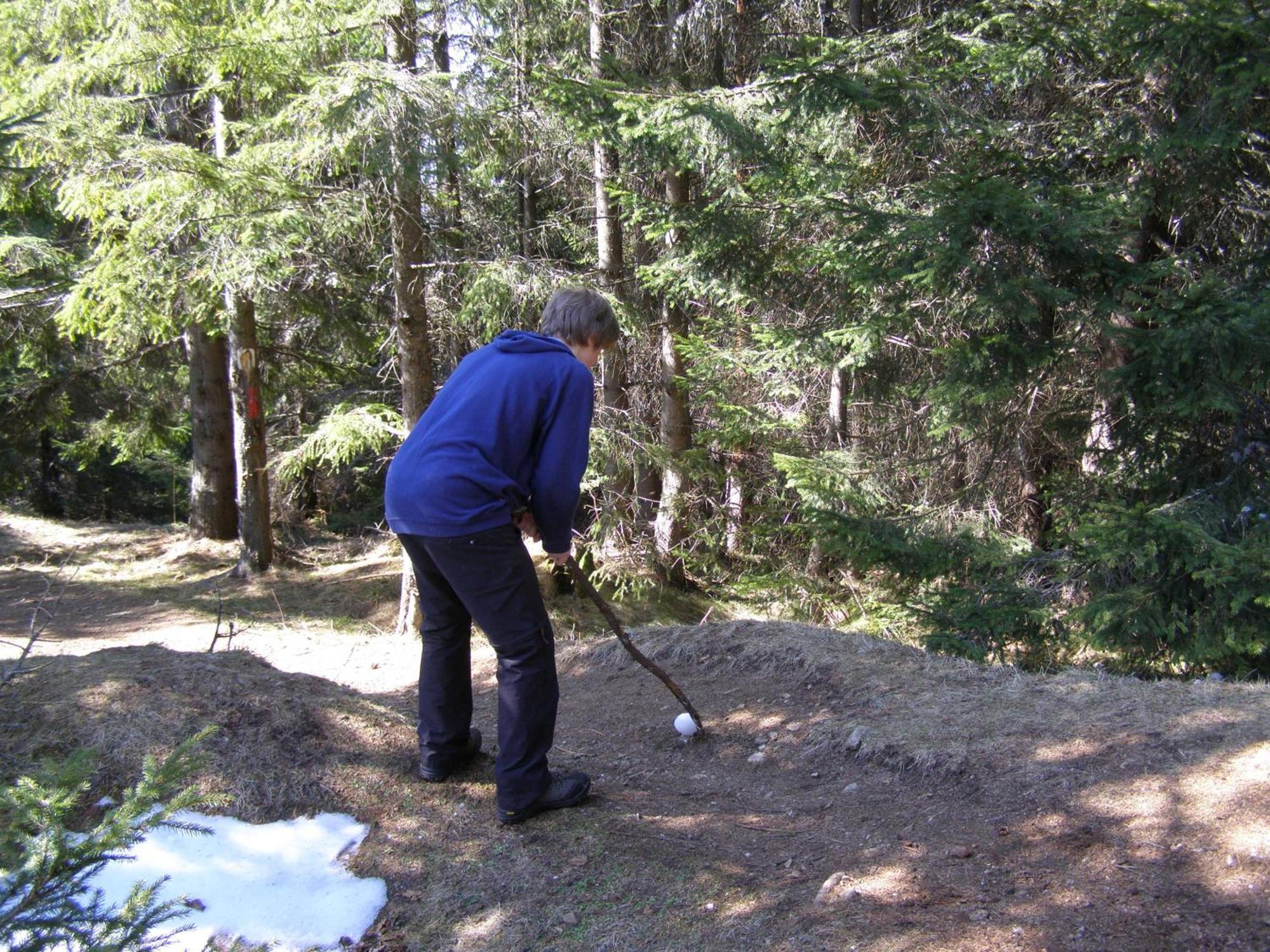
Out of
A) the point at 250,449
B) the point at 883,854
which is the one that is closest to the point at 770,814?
the point at 883,854

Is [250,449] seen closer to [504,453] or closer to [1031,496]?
[1031,496]

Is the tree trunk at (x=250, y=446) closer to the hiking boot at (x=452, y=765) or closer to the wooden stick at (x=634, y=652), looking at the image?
the wooden stick at (x=634, y=652)

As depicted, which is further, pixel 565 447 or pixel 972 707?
pixel 972 707

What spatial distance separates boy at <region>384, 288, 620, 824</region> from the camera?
10.3ft

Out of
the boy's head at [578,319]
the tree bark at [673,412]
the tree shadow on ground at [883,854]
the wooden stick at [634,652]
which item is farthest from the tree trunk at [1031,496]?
the boy's head at [578,319]

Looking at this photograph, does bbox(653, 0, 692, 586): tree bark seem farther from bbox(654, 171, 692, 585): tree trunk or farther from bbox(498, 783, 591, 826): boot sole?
bbox(498, 783, 591, 826): boot sole

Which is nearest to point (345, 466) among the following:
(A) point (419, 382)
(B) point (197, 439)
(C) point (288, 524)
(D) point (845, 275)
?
(C) point (288, 524)

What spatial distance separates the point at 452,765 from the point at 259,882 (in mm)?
908

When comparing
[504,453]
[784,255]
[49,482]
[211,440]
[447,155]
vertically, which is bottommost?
[49,482]

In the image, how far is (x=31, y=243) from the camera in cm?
1073

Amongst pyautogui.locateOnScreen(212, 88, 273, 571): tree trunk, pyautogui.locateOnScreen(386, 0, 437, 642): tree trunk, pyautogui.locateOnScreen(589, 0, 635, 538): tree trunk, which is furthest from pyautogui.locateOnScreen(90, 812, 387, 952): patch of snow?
pyautogui.locateOnScreen(212, 88, 273, 571): tree trunk

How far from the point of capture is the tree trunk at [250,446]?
38.4 feet

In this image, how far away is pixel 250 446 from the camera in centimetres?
1211

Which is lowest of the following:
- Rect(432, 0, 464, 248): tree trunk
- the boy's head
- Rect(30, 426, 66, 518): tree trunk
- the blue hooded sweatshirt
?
Rect(30, 426, 66, 518): tree trunk
